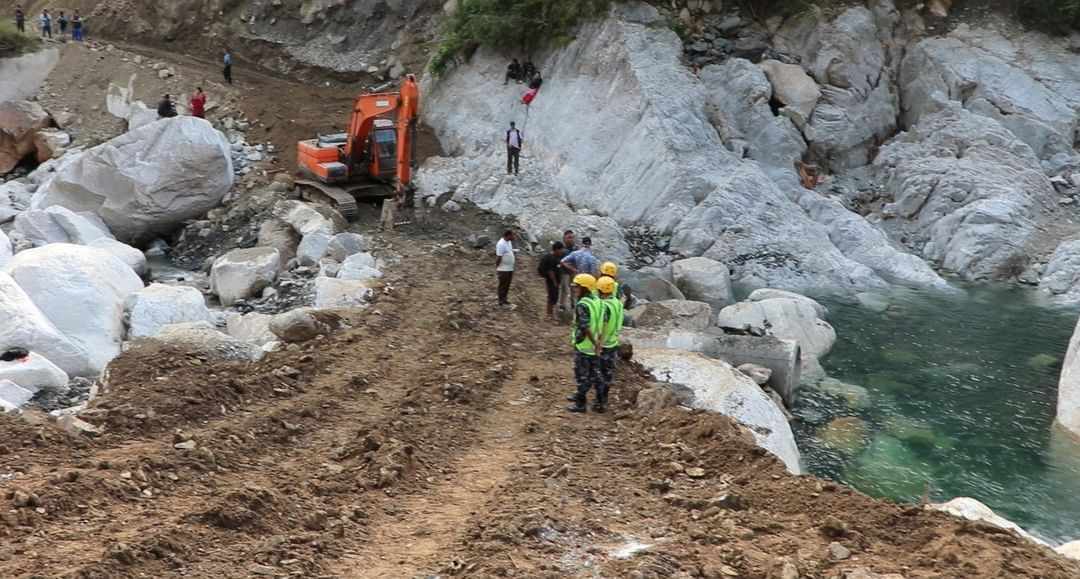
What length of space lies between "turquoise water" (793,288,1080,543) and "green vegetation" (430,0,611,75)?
34.8ft

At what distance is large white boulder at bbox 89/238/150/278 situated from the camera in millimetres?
19688

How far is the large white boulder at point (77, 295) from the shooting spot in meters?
14.0

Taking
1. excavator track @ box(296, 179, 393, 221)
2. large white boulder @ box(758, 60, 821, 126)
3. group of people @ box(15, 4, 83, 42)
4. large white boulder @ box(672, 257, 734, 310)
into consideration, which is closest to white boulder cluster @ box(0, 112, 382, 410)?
excavator track @ box(296, 179, 393, 221)

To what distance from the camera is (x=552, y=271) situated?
1620 centimetres

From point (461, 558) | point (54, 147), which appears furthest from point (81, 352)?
point (54, 147)

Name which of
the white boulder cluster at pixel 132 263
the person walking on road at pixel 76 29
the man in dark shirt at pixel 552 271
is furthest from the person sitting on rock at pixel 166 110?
the man in dark shirt at pixel 552 271

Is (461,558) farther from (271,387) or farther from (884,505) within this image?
(271,387)

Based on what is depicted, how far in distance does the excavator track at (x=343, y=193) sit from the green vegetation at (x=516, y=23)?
20.7ft

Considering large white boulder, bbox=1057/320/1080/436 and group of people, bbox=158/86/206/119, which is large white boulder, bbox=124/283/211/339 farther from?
large white boulder, bbox=1057/320/1080/436

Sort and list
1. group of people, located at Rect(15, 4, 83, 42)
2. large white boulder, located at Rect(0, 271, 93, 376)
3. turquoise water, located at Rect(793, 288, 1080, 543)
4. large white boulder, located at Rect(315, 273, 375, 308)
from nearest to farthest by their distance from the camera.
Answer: large white boulder, located at Rect(0, 271, 93, 376)
turquoise water, located at Rect(793, 288, 1080, 543)
large white boulder, located at Rect(315, 273, 375, 308)
group of people, located at Rect(15, 4, 83, 42)

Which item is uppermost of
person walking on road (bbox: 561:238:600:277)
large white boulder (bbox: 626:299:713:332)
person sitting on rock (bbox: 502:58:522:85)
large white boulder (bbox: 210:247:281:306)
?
person sitting on rock (bbox: 502:58:522:85)

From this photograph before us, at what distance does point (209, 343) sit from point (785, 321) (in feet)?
30.7

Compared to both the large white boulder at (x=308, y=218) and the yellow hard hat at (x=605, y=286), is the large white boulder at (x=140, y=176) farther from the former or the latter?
the yellow hard hat at (x=605, y=286)

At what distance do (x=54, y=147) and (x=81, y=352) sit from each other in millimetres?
16061
